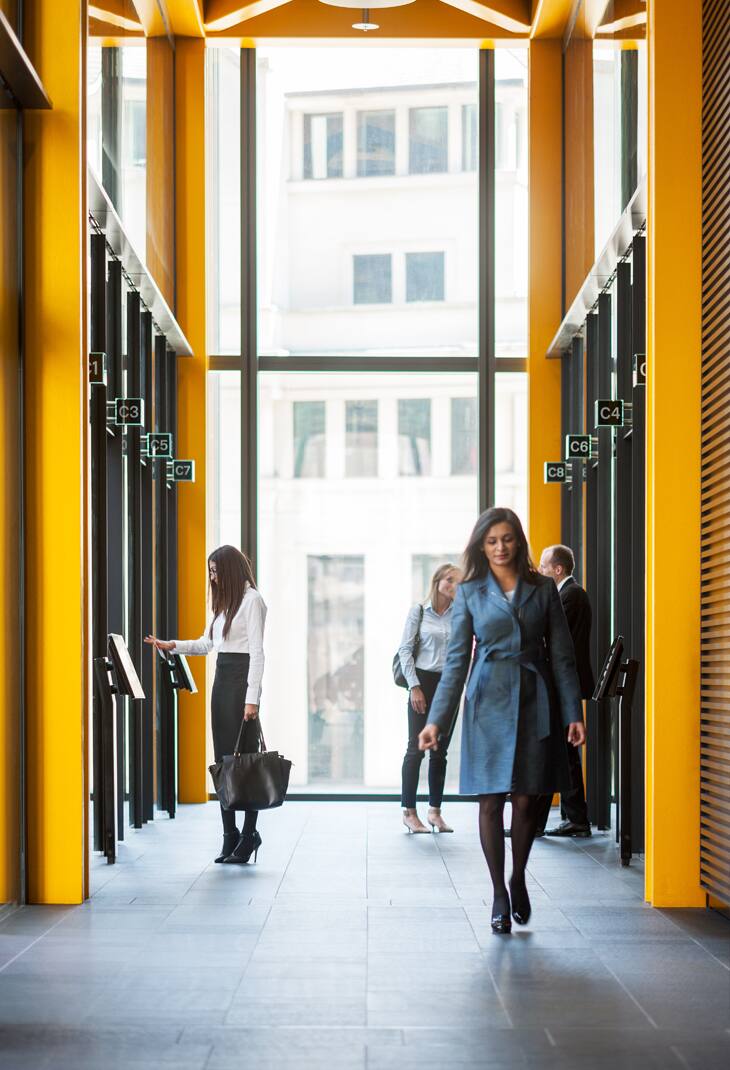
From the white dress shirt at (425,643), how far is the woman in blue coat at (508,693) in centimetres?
297

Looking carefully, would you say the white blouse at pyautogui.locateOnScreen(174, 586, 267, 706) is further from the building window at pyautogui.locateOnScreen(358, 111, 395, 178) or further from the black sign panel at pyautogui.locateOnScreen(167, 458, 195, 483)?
the building window at pyautogui.locateOnScreen(358, 111, 395, 178)

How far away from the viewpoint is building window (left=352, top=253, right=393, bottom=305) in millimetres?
11258

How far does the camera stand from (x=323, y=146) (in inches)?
449

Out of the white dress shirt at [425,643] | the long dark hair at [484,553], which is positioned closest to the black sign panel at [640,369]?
the long dark hair at [484,553]

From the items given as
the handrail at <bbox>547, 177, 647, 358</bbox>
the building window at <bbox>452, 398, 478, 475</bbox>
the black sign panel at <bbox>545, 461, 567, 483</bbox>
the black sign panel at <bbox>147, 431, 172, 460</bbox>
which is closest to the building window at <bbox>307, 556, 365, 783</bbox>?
the building window at <bbox>452, 398, 478, 475</bbox>

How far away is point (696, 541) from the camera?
20.7 ft

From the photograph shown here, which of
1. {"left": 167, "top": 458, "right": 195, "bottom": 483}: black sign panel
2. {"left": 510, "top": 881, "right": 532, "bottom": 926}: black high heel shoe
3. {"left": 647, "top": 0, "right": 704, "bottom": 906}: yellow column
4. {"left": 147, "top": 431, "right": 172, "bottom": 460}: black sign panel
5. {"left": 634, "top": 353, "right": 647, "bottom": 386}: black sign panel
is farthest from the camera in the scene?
{"left": 167, "top": 458, "right": 195, "bottom": 483}: black sign panel

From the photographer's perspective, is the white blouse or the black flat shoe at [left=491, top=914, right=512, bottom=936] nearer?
the black flat shoe at [left=491, top=914, right=512, bottom=936]

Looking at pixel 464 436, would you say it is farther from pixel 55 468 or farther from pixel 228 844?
pixel 55 468

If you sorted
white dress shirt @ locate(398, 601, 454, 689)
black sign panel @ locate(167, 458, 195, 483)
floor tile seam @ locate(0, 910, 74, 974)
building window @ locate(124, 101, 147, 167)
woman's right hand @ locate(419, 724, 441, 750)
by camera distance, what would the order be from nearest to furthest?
floor tile seam @ locate(0, 910, 74, 974) < woman's right hand @ locate(419, 724, 441, 750) < building window @ locate(124, 101, 147, 167) < white dress shirt @ locate(398, 601, 454, 689) < black sign panel @ locate(167, 458, 195, 483)

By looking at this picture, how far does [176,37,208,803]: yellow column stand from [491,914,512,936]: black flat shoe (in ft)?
17.2

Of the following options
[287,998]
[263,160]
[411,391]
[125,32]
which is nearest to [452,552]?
[411,391]

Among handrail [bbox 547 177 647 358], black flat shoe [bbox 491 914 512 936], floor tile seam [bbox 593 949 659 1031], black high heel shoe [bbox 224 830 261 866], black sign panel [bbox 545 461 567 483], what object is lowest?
black high heel shoe [bbox 224 830 261 866]

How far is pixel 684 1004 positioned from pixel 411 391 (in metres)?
7.19
